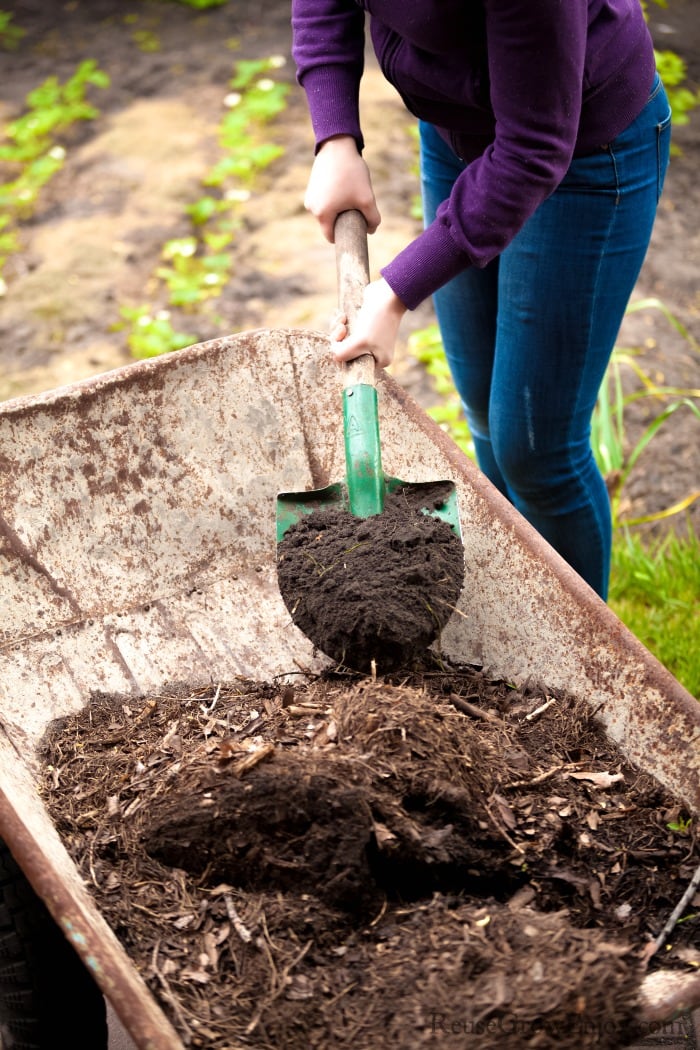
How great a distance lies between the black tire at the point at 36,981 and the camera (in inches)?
52.6

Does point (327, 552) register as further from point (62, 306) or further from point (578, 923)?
point (62, 306)

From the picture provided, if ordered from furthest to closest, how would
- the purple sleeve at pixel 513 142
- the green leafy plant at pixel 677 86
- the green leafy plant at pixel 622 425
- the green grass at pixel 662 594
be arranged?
the green leafy plant at pixel 677 86, the green leafy plant at pixel 622 425, the green grass at pixel 662 594, the purple sleeve at pixel 513 142

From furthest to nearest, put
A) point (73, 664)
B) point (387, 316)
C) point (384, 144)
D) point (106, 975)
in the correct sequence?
point (384, 144), point (73, 664), point (387, 316), point (106, 975)

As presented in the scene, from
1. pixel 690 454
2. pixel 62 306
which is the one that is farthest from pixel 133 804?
pixel 62 306

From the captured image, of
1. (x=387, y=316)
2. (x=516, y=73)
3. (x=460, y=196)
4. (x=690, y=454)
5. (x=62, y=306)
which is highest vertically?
(x=516, y=73)

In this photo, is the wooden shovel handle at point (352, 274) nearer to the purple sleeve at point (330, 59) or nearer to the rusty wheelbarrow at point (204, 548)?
the purple sleeve at point (330, 59)

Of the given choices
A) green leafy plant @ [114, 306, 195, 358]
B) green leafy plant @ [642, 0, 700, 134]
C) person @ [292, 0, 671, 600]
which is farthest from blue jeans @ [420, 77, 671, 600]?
green leafy plant @ [642, 0, 700, 134]

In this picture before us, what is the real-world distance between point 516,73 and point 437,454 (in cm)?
73

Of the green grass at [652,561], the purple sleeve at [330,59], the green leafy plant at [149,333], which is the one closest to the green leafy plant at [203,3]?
the green leafy plant at [149,333]

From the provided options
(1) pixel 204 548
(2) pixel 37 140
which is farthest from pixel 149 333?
(1) pixel 204 548

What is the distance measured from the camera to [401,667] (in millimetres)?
1602

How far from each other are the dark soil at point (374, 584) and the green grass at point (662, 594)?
2.90 feet

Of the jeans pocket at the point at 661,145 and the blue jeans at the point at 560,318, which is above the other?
the jeans pocket at the point at 661,145

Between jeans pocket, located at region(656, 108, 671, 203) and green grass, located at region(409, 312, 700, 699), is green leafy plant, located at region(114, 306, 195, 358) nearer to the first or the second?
green grass, located at region(409, 312, 700, 699)
